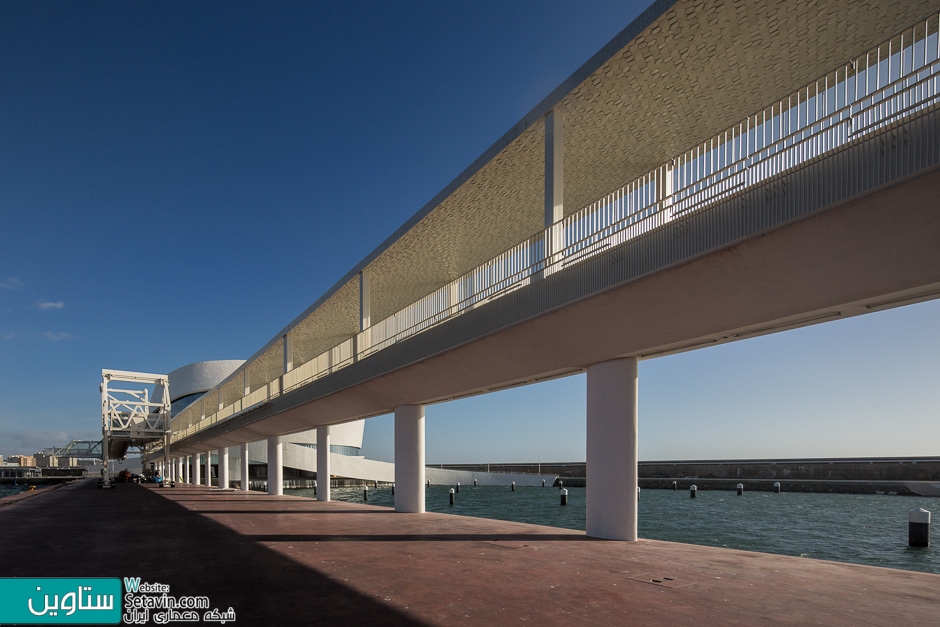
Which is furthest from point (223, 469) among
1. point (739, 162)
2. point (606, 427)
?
point (739, 162)

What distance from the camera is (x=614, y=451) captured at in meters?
11.9

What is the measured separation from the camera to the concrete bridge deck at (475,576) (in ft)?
21.1

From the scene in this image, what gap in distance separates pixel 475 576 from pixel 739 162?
21.8 feet

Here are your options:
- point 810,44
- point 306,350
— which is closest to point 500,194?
point 810,44

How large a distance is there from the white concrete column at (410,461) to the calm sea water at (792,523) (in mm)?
8168

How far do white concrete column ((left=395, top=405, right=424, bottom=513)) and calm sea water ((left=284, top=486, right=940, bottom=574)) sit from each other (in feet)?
26.8

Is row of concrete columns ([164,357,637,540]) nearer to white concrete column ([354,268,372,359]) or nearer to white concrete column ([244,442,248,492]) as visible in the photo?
white concrete column ([354,268,372,359])

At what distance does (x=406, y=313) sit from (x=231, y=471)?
5964 centimetres

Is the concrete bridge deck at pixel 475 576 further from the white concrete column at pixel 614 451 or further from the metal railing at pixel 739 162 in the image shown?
the metal railing at pixel 739 162

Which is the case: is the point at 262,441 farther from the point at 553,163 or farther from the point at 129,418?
the point at 553,163

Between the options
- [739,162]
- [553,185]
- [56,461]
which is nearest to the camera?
[739,162]

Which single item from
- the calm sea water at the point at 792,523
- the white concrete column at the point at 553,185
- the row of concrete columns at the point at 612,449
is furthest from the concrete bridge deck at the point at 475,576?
the calm sea water at the point at 792,523

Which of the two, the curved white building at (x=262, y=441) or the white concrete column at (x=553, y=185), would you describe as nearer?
the white concrete column at (x=553, y=185)

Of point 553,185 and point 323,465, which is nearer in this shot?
point 553,185
